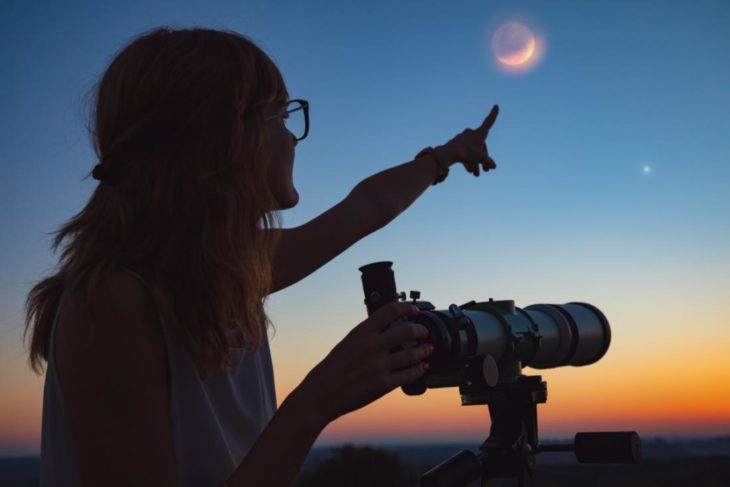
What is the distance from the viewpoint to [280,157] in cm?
238

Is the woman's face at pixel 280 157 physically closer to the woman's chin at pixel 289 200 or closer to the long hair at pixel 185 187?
the woman's chin at pixel 289 200

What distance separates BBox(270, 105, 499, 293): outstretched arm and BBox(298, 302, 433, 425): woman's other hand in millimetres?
790

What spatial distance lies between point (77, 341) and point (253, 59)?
1010 mm

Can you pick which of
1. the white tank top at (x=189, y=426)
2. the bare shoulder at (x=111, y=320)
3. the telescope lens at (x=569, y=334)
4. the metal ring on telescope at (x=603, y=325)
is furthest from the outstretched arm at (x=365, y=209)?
the metal ring on telescope at (x=603, y=325)

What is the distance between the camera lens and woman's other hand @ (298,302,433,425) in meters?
1.71

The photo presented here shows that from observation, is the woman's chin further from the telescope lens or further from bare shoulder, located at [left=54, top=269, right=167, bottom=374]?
the telescope lens

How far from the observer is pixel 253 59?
2.22m

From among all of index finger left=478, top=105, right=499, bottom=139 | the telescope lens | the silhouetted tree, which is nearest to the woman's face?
index finger left=478, top=105, right=499, bottom=139

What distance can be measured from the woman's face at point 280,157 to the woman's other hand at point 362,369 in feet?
2.41

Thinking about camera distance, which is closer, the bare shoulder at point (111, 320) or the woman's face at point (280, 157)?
the bare shoulder at point (111, 320)

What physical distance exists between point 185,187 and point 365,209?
3.96 ft

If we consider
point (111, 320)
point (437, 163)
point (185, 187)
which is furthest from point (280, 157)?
point (437, 163)

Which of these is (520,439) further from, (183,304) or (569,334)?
(183,304)

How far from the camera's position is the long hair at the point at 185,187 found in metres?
1.92
